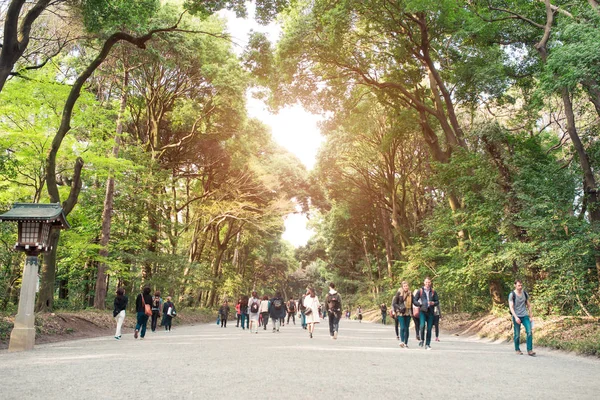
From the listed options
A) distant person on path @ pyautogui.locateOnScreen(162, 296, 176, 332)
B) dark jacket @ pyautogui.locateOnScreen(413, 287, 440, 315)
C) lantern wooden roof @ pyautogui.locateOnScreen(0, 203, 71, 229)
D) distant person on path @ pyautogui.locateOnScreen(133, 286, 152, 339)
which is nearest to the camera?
lantern wooden roof @ pyautogui.locateOnScreen(0, 203, 71, 229)

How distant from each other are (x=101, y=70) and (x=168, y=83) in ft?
14.2

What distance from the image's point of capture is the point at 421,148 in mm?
28172

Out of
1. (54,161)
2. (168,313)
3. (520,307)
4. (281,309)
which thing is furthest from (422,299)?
(168,313)

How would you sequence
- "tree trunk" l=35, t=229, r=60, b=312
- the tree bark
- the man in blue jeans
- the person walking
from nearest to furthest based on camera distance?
the man in blue jeans, the person walking, the tree bark, "tree trunk" l=35, t=229, r=60, b=312

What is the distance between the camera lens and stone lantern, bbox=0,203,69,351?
945 cm

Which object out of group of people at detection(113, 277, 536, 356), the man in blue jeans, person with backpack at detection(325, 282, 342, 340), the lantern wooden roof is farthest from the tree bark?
the man in blue jeans

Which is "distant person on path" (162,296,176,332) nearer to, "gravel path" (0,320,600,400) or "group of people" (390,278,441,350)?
"gravel path" (0,320,600,400)

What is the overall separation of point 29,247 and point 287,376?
7.40m

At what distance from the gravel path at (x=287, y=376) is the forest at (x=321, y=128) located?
5.62m

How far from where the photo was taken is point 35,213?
33.4ft

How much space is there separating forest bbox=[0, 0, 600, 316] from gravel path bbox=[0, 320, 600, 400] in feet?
18.5

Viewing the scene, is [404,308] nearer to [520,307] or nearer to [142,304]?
[520,307]

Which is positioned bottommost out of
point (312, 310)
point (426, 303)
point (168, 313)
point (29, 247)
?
point (168, 313)

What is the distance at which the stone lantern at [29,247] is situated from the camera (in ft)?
31.0
